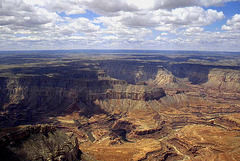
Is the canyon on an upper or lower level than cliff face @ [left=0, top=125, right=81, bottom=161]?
lower

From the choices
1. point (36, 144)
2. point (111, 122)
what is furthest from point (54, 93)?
point (36, 144)

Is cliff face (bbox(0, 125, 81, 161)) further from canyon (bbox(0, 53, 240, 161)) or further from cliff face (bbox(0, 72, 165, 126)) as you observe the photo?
cliff face (bbox(0, 72, 165, 126))

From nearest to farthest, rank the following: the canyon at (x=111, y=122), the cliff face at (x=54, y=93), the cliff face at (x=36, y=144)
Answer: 1. the cliff face at (x=36, y=144)
2. the canyon at (x=111, y=122)
3. the cliff face at (x=54, y=93)

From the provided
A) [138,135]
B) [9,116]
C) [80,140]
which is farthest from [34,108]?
[138,135]

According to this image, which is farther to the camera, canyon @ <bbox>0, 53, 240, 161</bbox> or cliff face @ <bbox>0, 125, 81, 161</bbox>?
canyon @ <bbox>0, 53, 240, 161</bbox>

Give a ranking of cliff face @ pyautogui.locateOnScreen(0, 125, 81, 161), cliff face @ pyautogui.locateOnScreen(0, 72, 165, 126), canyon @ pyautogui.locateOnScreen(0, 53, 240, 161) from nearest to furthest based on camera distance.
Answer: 1. cliff face @ pyautogui.locateOnScreen(0, 125, 81, 161)
2. canyon @ pyautogui.locateOnScreen(0, 53, 240, 161)
3. cliff face @ pyautogui.locateOnScreen(0, 72, 165, 126)

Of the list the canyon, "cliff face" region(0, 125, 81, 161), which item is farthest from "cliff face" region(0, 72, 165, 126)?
"cliff face" region(0, 125, 81, 161)

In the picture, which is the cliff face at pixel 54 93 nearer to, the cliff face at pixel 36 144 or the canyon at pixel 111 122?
the canyon at pixel 111 122

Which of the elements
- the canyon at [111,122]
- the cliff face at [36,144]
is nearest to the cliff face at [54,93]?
the canyon at [111,122]

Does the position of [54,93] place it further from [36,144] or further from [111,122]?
[36,144]

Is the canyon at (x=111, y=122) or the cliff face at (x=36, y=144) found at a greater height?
the cliff face at (x=36, y=144)
